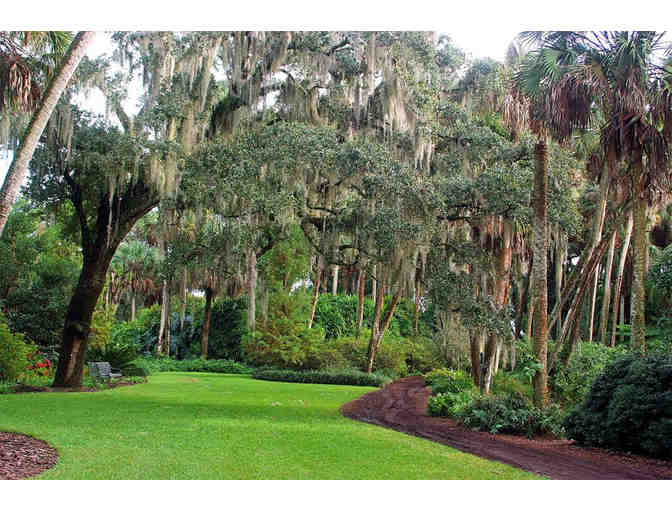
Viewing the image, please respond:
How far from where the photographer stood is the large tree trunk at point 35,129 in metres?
6.44

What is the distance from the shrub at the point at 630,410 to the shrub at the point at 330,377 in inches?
417

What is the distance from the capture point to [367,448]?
679 cm

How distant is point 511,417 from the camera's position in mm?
8648

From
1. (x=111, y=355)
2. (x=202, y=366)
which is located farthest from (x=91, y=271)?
(x=202, y=366)

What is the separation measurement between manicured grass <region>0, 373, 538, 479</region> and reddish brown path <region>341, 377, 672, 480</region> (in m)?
0.35

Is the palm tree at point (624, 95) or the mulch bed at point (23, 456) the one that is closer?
the mulch bed at point (23, 456)

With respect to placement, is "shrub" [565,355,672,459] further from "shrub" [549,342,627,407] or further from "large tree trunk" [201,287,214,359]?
"large tree trunk" [201,287,214,359]

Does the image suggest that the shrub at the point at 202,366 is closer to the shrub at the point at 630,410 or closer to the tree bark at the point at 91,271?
the tree bark at the point at 91,271

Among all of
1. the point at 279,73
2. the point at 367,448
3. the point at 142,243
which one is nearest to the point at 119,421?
the point at 367,448

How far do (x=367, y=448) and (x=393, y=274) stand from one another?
4.40 m

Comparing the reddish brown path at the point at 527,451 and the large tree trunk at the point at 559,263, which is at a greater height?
the large tree trunk at the point at 559,263

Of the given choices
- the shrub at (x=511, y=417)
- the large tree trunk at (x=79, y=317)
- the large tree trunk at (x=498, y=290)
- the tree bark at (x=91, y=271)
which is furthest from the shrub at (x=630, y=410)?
the large tree trunk at (x=79, y=317)
